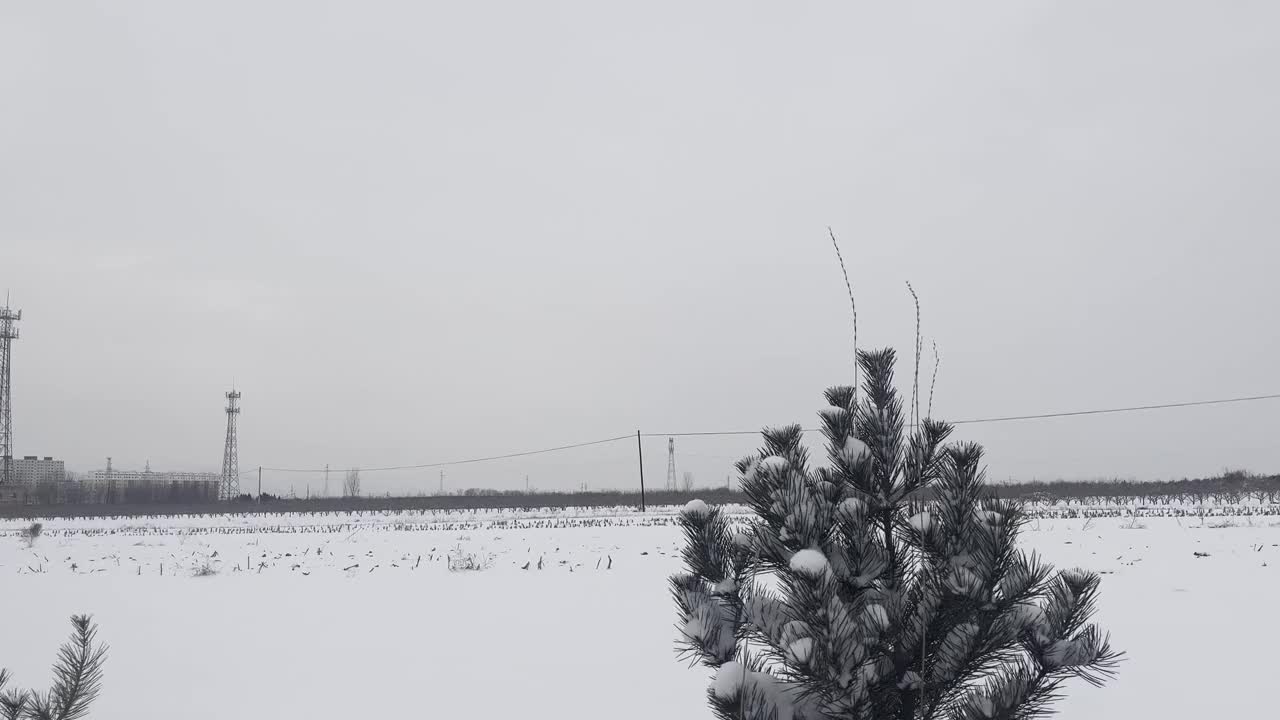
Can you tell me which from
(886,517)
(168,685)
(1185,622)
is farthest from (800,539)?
(1185,622)

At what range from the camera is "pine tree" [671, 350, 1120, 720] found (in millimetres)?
1867

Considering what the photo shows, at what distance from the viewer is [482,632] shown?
6.68m

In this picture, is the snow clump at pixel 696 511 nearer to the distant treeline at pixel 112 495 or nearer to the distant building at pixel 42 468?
the distant treeline at pixel 112 495

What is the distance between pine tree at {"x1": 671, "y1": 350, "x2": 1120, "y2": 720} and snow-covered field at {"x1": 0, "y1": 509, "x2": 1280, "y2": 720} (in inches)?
117

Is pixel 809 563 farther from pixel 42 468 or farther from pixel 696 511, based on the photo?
pixel 42 468

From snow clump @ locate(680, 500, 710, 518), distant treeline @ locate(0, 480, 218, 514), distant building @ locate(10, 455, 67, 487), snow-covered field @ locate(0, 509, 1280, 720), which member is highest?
distant building @ locate(10, 455, 67, 487)

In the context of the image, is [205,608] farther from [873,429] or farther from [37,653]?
[873,429]

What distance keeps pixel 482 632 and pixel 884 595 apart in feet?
17.9

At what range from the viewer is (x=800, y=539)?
6.64 feet

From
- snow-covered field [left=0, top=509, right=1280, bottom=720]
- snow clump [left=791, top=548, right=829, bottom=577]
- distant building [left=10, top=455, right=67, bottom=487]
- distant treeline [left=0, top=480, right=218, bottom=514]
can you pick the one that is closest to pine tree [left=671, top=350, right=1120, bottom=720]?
snow clump [left=791, top=548, right=829, bottom=577]

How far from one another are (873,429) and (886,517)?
0.27 meters

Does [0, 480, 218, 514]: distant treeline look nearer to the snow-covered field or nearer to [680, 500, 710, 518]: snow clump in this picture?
the snow-covered field

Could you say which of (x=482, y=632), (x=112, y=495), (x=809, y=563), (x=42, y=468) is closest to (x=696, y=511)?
(x=809, y=563)

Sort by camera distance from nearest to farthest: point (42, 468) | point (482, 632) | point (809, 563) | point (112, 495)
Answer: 1. point (809, 563)
2. point (482, 632)
3. point (112, 495)
4. point (42, 468)
